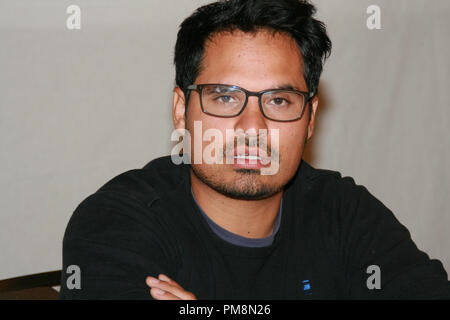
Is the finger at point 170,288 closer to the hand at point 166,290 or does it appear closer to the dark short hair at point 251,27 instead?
the hand at point 166,290

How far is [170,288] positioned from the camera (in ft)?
4.24

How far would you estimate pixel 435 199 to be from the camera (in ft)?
10.2

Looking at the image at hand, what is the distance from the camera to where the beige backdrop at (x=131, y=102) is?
90.1 inches

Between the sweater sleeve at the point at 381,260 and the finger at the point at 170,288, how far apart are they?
54 cm

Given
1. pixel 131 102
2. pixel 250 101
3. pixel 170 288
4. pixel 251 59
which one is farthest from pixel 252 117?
pixel 131 102

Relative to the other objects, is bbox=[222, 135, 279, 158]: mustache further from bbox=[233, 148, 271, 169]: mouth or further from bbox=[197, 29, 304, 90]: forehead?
bbox=[197, 29, 304, 90]: forehead

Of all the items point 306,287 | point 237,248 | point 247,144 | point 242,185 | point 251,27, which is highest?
point 251,27

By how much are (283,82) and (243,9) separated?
23cm

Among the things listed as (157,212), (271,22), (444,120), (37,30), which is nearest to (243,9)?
(271,22)

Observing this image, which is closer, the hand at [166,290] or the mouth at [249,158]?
the hand at [166,290]

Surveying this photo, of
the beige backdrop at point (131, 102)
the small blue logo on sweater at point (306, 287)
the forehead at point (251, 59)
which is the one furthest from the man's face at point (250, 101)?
the beige backdrop at point (131, 102)

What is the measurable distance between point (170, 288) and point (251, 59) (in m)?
0.58

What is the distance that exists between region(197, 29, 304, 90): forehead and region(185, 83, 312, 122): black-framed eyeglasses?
21mm

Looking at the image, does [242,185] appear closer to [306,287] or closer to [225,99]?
[225,99]
